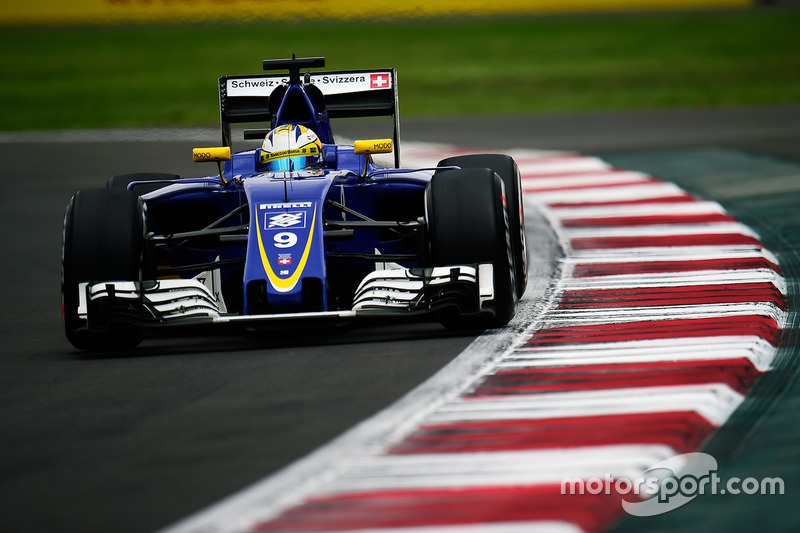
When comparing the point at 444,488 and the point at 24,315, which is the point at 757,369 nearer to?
the point at 444,488

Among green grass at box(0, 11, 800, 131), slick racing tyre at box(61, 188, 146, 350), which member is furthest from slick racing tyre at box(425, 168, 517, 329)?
green grass at box(0, 11, 800, 131)

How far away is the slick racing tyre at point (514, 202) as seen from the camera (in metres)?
8.49

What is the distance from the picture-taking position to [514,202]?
8664 mm

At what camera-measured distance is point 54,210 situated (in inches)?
551

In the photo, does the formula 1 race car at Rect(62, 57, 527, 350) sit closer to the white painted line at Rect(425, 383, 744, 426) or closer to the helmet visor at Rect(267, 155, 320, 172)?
the helmet visor at Rect(267, 155, 320, 172)

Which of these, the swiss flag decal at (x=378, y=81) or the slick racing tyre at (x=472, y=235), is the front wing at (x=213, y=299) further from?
the swiss flag decal at (x=378, y=81)

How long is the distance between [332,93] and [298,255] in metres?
2.75

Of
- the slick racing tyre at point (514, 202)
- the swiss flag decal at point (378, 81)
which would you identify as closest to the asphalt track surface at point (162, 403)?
the slick racing tyre at point (514, 202)

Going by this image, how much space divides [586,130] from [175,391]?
13.6m

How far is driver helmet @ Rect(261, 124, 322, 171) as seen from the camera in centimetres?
869

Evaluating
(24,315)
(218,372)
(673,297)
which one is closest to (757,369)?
(673,297)

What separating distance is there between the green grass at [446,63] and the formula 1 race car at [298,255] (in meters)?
14.2

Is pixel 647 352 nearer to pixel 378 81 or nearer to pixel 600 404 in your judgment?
pixel 600 404

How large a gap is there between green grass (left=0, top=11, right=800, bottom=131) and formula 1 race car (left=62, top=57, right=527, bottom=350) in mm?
14180
